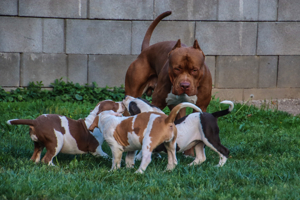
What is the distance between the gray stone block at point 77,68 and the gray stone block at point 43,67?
0.10 meters

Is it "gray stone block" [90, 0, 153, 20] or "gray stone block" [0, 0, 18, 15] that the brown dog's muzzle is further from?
"gray stone block" [0, 0, 18, 15]

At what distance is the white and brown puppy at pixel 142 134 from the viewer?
3.80 metres

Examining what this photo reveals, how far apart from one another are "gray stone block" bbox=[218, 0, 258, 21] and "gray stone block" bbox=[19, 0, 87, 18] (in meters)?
2.87

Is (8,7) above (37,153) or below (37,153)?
above

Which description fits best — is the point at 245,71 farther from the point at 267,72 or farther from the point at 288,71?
the point at 288,71

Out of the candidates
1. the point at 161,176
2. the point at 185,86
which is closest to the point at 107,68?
the point at 185,86

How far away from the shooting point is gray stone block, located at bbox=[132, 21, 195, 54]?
814cm

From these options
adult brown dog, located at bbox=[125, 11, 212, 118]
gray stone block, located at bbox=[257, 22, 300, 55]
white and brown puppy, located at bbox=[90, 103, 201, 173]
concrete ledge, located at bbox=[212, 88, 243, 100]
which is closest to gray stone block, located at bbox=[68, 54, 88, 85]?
adult brown dog, located at bbox=[125, 11, 212, 118]

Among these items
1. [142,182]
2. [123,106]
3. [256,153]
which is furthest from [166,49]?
[142,182]

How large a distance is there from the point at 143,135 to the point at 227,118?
3461 mm

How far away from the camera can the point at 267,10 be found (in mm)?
8344

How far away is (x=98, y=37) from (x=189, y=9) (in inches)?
77.9

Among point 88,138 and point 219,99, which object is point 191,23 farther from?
point 88,138

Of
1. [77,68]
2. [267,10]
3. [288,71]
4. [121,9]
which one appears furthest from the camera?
[288,71]
